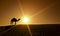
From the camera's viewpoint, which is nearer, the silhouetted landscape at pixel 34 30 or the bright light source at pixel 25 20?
the silhouetted landscape at pixel 34 30

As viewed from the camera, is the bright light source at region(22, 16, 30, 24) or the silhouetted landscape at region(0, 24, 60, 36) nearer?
the silhouetted landscape at region(0, 24, 60, 36)

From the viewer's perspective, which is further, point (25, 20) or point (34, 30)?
point (25, 20)

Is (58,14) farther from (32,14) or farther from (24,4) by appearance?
(24,4)

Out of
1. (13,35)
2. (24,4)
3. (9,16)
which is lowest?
(13,35)

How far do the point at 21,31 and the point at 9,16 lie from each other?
0.97 feet

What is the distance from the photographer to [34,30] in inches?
50.5

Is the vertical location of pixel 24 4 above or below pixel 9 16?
above

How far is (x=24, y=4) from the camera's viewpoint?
4.94 ft

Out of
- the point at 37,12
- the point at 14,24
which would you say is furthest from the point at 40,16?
the point at 14,24

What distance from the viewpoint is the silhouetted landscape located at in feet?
4.10

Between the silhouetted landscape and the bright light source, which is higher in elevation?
the bright light source

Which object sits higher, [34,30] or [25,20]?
[25,20]

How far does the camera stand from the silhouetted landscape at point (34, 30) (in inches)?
49.2

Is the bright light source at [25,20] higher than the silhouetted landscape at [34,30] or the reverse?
higher
